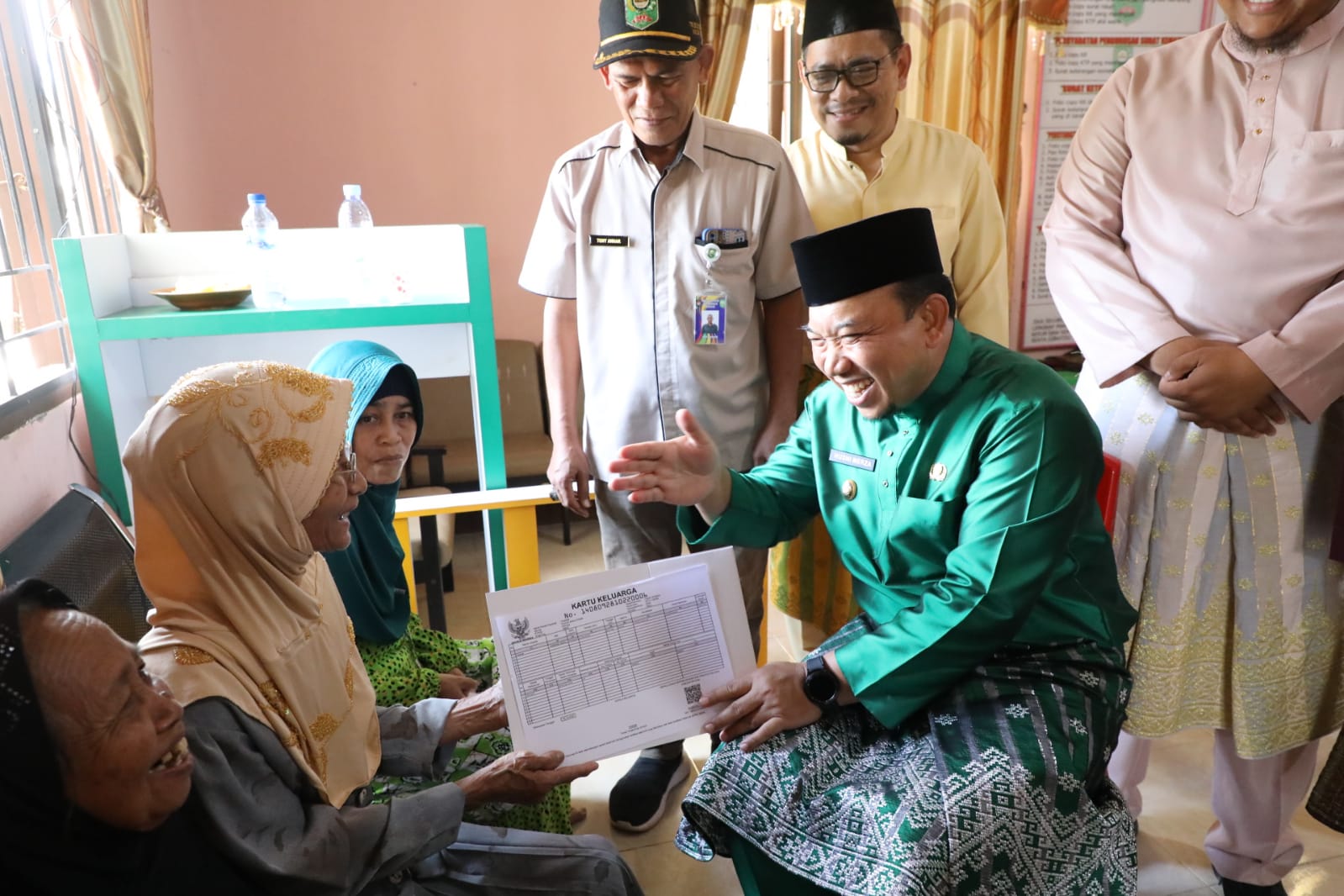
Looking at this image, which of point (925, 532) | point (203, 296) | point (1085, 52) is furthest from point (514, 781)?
point (1085, 52)

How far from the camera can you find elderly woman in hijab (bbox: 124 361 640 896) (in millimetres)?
1075

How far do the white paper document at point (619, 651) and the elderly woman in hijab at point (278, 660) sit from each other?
0.22ft

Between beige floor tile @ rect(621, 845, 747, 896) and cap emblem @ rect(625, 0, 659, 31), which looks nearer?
cap emblem @ rect(625, 0, 659, 31)

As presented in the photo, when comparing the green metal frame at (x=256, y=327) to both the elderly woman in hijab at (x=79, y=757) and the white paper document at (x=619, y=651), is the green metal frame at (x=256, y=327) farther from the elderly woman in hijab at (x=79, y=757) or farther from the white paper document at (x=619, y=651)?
the elderly woman in hijab at (x=79, y=757)

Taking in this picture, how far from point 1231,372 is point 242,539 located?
165cm

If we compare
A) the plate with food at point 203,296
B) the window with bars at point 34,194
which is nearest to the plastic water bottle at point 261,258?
the plate with food at point 203,296

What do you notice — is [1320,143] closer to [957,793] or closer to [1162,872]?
[957,793]

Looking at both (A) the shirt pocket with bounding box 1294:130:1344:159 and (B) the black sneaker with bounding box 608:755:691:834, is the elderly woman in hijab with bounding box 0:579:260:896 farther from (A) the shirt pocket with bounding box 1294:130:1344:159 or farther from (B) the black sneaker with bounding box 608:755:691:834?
(A) the shirt pocket with bounding box 1294:130:1344:159

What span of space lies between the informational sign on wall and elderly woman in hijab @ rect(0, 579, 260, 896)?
3830mm

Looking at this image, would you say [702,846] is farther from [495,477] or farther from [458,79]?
[458,79]

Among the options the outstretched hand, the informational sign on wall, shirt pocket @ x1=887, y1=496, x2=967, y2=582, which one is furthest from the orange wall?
shirt pocket @ x1=887, y1=496, x2=967, y2=582

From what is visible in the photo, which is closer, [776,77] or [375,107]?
[776,77]

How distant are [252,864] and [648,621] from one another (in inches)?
24.9

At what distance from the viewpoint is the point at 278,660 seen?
3.90 ft
